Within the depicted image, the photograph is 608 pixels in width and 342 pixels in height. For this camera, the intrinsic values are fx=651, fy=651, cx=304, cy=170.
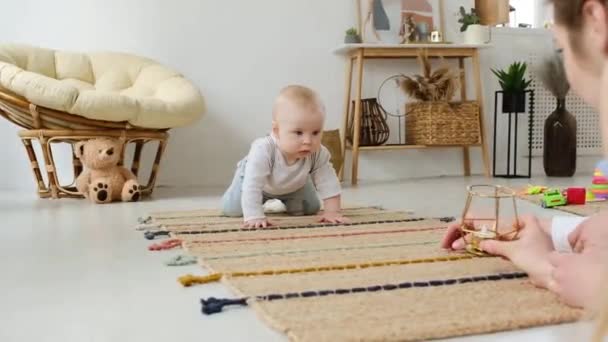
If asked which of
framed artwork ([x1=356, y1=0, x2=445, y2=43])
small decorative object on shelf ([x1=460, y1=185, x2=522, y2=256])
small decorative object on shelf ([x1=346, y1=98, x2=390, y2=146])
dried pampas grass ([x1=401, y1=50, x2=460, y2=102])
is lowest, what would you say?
small decorative object on shelf ([x1=460, y1=185, x2=522, y2=256])

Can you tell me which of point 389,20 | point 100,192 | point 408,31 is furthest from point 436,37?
point 100,192

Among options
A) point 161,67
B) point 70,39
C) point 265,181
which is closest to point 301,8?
point 161,67

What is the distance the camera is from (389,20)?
10.5 ft

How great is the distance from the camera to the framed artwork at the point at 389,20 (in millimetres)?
3162

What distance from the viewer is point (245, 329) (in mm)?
731

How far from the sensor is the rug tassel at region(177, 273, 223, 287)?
3.12 feet

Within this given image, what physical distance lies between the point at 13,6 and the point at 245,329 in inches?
103

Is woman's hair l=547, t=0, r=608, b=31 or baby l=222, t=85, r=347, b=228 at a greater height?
woman's hair l=547, t=0, r=608, b=31

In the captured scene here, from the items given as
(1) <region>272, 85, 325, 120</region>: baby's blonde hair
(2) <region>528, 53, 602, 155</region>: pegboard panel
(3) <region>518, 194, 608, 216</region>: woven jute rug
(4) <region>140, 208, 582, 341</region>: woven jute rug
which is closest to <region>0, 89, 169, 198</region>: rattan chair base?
(1) <region>272, 85, 325, 120</region>: baby's blonde hair

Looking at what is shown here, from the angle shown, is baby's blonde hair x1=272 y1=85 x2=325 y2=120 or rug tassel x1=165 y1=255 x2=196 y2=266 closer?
rug tassel x1=165 y1=255 x2=196 y2=266

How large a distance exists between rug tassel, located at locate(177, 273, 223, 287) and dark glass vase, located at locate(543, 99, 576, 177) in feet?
8.53

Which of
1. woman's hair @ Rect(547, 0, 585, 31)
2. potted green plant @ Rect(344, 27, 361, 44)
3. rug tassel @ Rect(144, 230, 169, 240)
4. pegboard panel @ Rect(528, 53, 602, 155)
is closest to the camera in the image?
woman's hair @ Rect(547, 0, 585, 31)

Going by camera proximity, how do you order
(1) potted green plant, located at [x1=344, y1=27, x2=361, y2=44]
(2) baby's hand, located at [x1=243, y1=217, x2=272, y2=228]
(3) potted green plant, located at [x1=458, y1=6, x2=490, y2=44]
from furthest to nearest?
(3) potted green plant, located at [x1=458, y1=6, x2=490, y2=44] → (1) potted green plant, located at [x1=344, y1=27, x2=361, y2=44] → (2) baby's hand, located at [x1=243, y1=217, x2=272, y2=228]

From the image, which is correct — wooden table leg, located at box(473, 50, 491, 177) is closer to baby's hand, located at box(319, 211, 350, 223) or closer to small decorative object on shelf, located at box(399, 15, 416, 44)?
small decorative object on shelf, located at box(399, 15, 416, 44)
